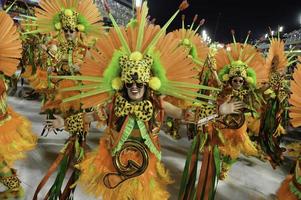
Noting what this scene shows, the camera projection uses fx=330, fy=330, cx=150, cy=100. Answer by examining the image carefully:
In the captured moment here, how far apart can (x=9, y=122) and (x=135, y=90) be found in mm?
1358

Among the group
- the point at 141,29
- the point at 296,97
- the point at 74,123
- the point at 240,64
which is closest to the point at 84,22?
the point at 74,123

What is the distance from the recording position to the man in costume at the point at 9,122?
116 inches

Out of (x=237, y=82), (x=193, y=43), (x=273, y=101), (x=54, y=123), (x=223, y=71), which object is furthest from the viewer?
(x=273, y=101)

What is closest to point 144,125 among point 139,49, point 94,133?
point 139,49

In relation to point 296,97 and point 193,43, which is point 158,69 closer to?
point 296,97

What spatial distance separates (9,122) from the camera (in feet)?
10.2

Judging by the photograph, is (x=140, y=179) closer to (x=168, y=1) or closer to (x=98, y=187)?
(x=98, y=187)

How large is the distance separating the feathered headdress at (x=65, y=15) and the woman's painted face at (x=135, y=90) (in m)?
2.10

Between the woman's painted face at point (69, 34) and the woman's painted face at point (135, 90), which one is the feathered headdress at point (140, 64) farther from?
the woman's painted face at point (69, 34)

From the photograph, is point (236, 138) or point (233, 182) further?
point (233, 182)

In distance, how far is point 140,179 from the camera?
2.56 m

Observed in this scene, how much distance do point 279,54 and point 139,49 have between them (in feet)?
13.0

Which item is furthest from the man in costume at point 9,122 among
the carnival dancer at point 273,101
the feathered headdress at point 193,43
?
the carnival dancer at point 273,101

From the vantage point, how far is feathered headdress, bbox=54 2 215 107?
2539 mm
